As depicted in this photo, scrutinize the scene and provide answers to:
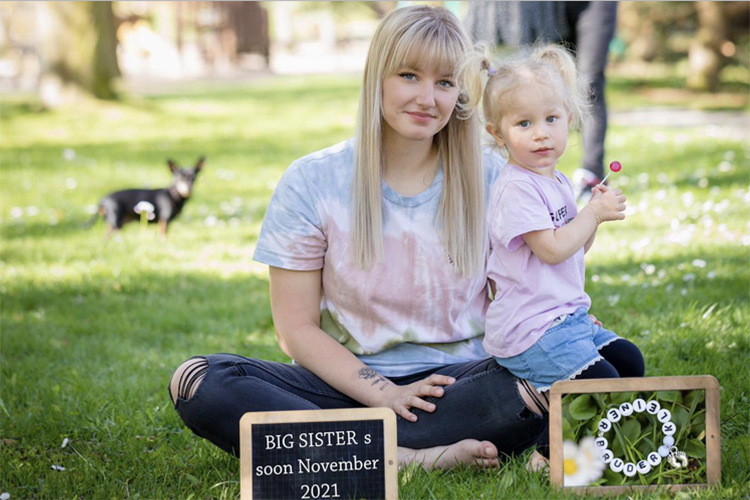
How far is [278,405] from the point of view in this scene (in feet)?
7.48

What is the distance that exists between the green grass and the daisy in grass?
0.06 metres

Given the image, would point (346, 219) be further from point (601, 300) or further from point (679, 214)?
point (679, 214)

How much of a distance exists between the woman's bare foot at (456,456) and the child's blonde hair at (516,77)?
863 mm

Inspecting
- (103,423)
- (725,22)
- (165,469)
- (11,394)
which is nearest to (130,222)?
(11,394)

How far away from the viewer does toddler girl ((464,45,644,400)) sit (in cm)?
218

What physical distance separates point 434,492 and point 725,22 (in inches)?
Result: 557

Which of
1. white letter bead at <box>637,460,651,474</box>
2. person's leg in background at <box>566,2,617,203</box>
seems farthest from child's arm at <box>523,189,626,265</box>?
person's leg in background at <box>566,2,617,203</box>

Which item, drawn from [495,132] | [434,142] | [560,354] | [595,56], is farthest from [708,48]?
[560,354]

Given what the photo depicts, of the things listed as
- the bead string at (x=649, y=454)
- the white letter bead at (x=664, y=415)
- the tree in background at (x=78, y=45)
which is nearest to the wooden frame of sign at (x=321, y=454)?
the bead string at (x=649, y=454)

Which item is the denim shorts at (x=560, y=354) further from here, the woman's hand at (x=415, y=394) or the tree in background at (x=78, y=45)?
the tree in background at (x=78, y=45)

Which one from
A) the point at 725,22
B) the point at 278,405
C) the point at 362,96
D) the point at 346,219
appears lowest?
the point at 278,405

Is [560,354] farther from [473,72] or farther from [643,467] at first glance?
[473,72]

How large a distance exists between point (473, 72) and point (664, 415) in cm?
100

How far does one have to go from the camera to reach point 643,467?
2088 mm
